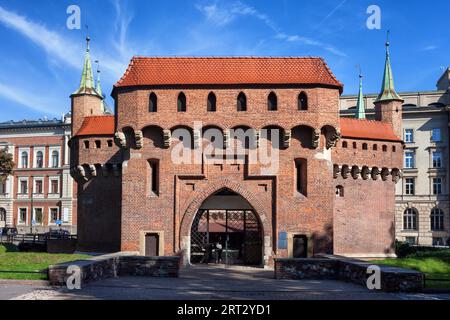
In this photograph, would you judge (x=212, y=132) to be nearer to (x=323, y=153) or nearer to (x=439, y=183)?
(x=323, y=153)

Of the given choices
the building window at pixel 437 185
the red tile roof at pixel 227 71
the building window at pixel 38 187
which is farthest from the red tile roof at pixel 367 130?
the building window at pixel 38 187

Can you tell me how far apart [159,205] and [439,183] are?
40662 mm

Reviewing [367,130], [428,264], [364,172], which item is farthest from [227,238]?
[367,130]

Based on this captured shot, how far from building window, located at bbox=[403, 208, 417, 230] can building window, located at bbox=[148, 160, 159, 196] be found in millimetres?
38622

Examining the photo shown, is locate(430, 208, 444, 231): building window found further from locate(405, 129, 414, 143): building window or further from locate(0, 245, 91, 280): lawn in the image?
locate(0, 245, 91, 280): lawn

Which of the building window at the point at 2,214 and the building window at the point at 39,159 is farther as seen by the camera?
the building window at the point at 2,214

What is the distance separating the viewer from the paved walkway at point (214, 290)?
43.2 feet

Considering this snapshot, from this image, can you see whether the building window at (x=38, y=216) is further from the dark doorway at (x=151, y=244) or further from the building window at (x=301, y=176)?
the building window at (x=301, y=176)

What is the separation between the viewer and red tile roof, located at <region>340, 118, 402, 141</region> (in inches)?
1075

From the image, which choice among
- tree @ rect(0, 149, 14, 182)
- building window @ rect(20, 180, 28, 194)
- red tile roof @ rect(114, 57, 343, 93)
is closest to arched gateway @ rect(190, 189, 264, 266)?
red tile roof @ rect(114, 57, 343, 93)

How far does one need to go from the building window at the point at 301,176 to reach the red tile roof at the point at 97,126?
996cm

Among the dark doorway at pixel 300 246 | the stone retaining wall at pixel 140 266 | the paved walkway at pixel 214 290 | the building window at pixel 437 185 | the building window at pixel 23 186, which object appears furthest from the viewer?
the building window at pixel 23 186
